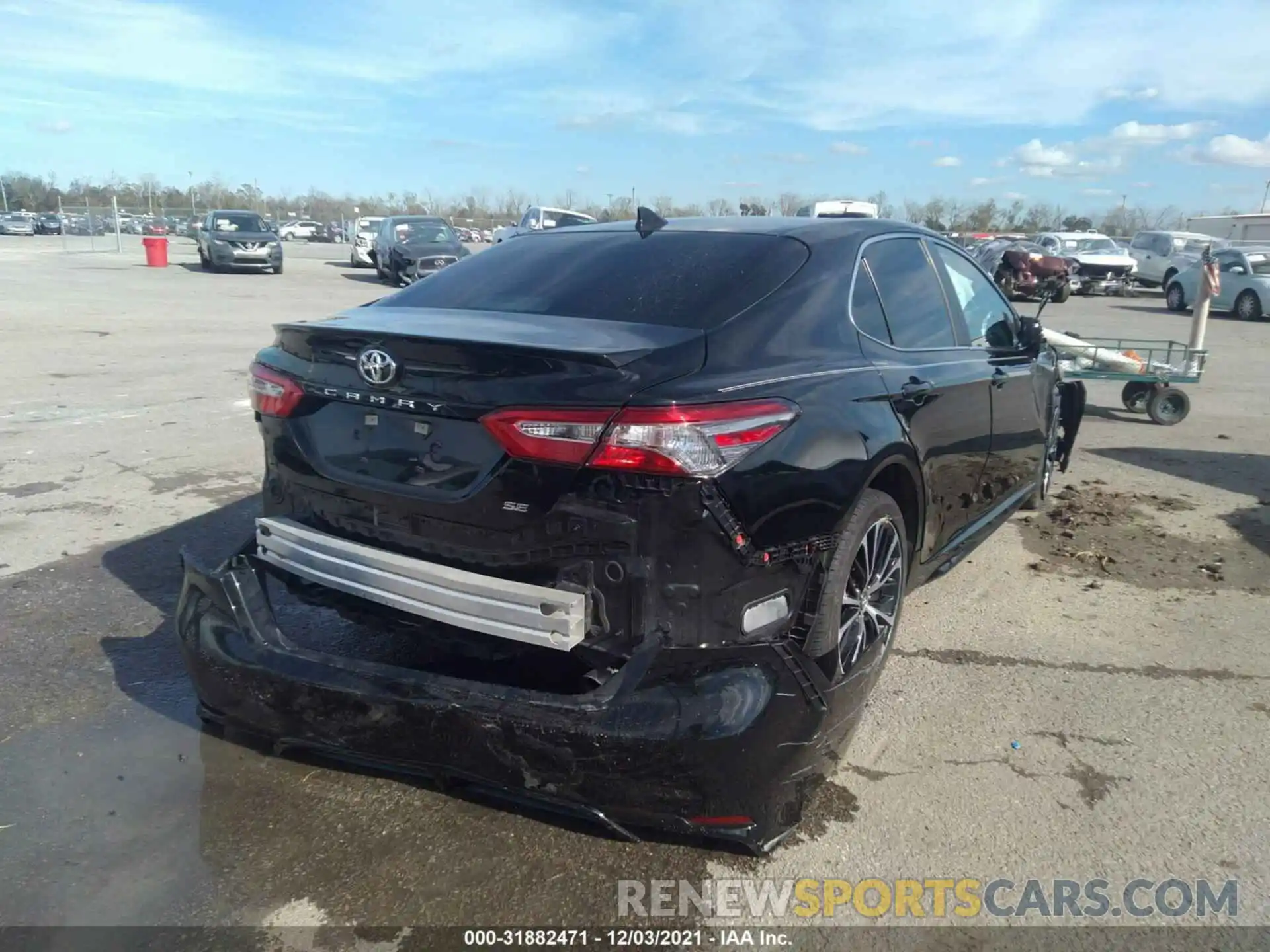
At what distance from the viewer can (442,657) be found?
3385mm

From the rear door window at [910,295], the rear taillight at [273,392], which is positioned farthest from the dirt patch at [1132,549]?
the rear taillight at [273,392]

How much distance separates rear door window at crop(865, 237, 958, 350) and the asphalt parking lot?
4.36ft

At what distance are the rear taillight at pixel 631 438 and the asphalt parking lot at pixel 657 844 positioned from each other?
3.76ft

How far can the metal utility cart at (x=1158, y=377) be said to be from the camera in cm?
872

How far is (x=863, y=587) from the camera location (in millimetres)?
3172

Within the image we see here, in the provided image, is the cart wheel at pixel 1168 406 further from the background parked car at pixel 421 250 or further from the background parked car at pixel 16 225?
the background parked car at pixel 16 225

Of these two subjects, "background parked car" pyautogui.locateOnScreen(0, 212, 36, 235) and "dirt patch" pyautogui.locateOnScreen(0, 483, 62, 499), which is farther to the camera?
"background parked car" pyautogui.locateOnScreen(0, 212, 36, 235)

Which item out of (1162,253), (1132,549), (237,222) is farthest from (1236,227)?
(1132,549)

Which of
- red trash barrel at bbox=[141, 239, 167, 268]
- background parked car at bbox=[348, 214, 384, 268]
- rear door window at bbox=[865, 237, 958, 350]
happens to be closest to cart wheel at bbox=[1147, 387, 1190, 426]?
rear door window at bbox=[865, 237, 958, 350]

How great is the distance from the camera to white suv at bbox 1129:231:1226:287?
95.7 feet

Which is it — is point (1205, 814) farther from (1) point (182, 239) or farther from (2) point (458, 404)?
(1) point (182, 239)

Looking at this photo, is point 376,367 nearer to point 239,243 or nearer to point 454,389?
point 454,389

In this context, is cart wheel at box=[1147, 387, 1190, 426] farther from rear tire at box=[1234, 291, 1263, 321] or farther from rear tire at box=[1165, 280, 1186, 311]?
rear tire at box=[1165, 280, 1186, 311]

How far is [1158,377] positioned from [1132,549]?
4.08m
